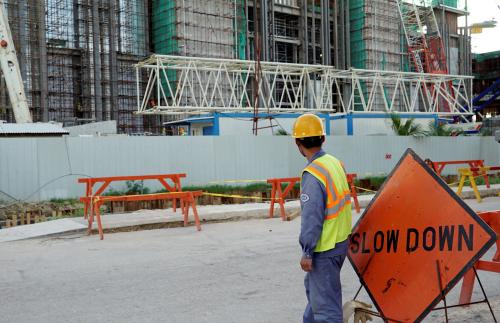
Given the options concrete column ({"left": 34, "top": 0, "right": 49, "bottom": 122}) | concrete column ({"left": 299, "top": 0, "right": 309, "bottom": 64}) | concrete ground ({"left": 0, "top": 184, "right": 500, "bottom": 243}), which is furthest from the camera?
concrete column ({"left": 299, "top": 0, "right": 309, "bottom": 64})

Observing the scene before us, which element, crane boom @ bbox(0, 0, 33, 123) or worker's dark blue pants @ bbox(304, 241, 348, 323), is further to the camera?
crane boom @ bbox(0, 0, 33, 123)

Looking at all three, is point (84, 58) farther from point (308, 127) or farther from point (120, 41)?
point (308, 127)

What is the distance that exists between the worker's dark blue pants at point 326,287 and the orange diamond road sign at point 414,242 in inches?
21.6

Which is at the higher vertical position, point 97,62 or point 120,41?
point 120,41

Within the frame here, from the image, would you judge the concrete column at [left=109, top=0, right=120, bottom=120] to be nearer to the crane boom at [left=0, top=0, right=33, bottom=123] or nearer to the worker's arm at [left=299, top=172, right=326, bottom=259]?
the crane boom at [left=0, top=0, right=33, bottom=123]

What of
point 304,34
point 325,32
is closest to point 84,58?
point 304,34

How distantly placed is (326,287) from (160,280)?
12.8ft

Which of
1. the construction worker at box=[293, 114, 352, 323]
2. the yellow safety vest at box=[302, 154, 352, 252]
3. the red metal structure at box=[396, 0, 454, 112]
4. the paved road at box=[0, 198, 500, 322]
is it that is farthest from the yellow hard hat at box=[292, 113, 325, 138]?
the red metal structure at box=[396, 0, 454, 112]

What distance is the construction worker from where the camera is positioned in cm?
408

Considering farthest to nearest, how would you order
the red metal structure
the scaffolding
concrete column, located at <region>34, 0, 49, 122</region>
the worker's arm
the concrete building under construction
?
1. the red metal structure
2. the scaffolding
3. the concrete building under construction
4. concrete column, located at <region>34, 0, 49, 122</region>
5. the worker's arm

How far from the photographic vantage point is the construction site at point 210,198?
432cm

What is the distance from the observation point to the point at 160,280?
7.52 metres

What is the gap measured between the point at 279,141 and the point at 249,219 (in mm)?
8938

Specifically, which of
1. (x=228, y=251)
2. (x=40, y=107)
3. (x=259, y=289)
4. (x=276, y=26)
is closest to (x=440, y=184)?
(x=259, y=289)
